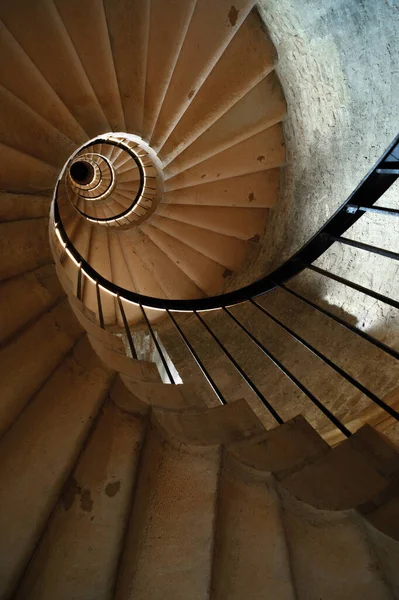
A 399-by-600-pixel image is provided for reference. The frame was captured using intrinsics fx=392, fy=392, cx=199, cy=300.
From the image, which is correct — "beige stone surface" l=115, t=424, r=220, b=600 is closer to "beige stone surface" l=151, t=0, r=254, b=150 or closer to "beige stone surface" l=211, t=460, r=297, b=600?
"beige stone surface" l=211, t=460, r=297, b=600

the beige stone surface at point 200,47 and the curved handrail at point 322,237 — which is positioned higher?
the beige stone surface at point 200,47

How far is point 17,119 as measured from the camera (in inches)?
103

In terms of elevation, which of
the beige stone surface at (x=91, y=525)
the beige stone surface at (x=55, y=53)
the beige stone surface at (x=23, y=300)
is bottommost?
the beige stone surface at (x=91, y=525)

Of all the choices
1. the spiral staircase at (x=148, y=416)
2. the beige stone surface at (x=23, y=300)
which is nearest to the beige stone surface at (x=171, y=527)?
the spiral staircase at (x=148, y=416)

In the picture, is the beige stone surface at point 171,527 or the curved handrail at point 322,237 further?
the curved handrail at point 322,237

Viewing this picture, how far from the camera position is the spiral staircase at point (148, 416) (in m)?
1.41

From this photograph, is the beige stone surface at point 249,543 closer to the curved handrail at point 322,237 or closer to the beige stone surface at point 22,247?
the curved handrail at point 322,237

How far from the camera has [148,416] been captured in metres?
1.82

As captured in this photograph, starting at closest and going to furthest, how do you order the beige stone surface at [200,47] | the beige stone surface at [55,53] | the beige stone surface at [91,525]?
the beige stone surface at [91,525], the beige stone surface at [55,53], the beige stone surface at [200,47]

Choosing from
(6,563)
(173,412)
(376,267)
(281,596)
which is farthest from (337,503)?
(376,267)

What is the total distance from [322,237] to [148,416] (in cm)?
127

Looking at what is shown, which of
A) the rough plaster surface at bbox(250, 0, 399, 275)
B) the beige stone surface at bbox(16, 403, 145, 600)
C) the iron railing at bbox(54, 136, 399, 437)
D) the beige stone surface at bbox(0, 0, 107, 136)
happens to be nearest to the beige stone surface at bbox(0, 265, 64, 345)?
the iron railing at bbox(54, 136, 399, 437)

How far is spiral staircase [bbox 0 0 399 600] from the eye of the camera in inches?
55.7

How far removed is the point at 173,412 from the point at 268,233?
10.6 feet
